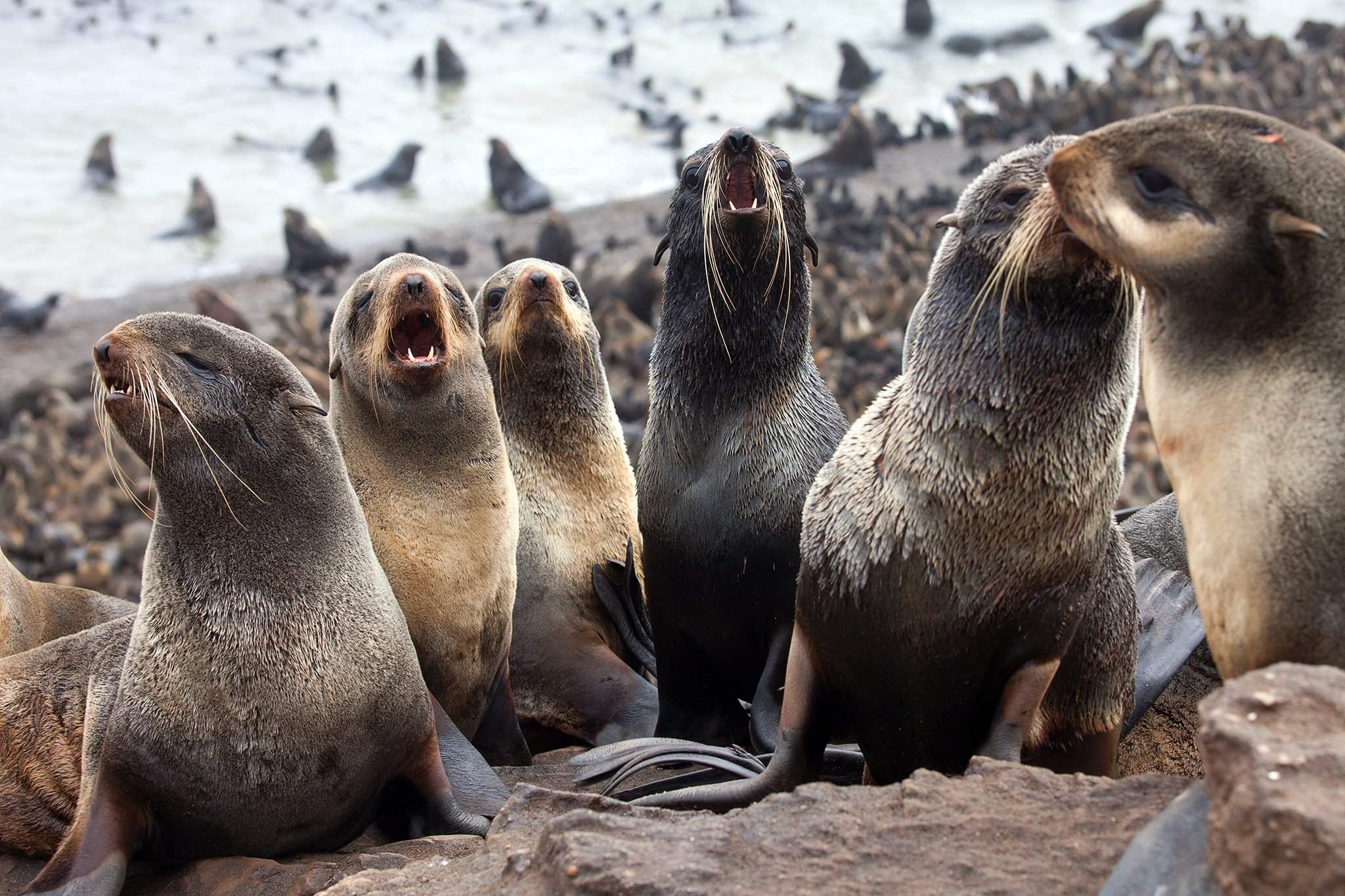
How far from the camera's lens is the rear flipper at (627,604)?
4754 mm

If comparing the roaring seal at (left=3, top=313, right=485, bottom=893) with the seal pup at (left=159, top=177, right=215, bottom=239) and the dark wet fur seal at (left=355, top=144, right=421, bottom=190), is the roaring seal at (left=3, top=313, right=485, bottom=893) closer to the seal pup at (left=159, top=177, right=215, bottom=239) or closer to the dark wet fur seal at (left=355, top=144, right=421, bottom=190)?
the seal pup at (left=159, top=177, right=215, bottom=239)

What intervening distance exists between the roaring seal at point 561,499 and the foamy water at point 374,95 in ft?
49.3

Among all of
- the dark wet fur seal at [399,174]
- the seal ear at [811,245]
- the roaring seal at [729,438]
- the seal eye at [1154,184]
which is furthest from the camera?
the dark wet fur seal at [399,174]

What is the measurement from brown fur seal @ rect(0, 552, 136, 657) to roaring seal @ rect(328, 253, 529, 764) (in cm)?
121

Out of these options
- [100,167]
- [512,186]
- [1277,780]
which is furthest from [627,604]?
[100,167]

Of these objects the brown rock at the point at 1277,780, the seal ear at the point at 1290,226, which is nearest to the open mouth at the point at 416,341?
the seal ear at the point at 1290,226

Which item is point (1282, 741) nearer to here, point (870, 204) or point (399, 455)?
point (399, 455)

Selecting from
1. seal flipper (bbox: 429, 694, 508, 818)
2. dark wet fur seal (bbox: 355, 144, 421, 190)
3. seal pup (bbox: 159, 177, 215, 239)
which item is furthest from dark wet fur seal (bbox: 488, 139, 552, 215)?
seal flipper (bbox: 429, 694, 508, 818)

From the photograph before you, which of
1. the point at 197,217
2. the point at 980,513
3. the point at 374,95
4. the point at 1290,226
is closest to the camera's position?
the point at 1290,226

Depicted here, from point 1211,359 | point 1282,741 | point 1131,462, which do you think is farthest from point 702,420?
point 1131,462

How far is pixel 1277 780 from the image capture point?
1.77 meters

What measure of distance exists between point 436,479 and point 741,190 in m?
1.24

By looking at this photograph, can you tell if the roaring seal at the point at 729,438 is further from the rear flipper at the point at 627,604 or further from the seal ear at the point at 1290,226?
the seal ear at the point at 1290,226

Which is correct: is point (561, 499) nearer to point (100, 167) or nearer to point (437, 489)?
point (437, 489)
